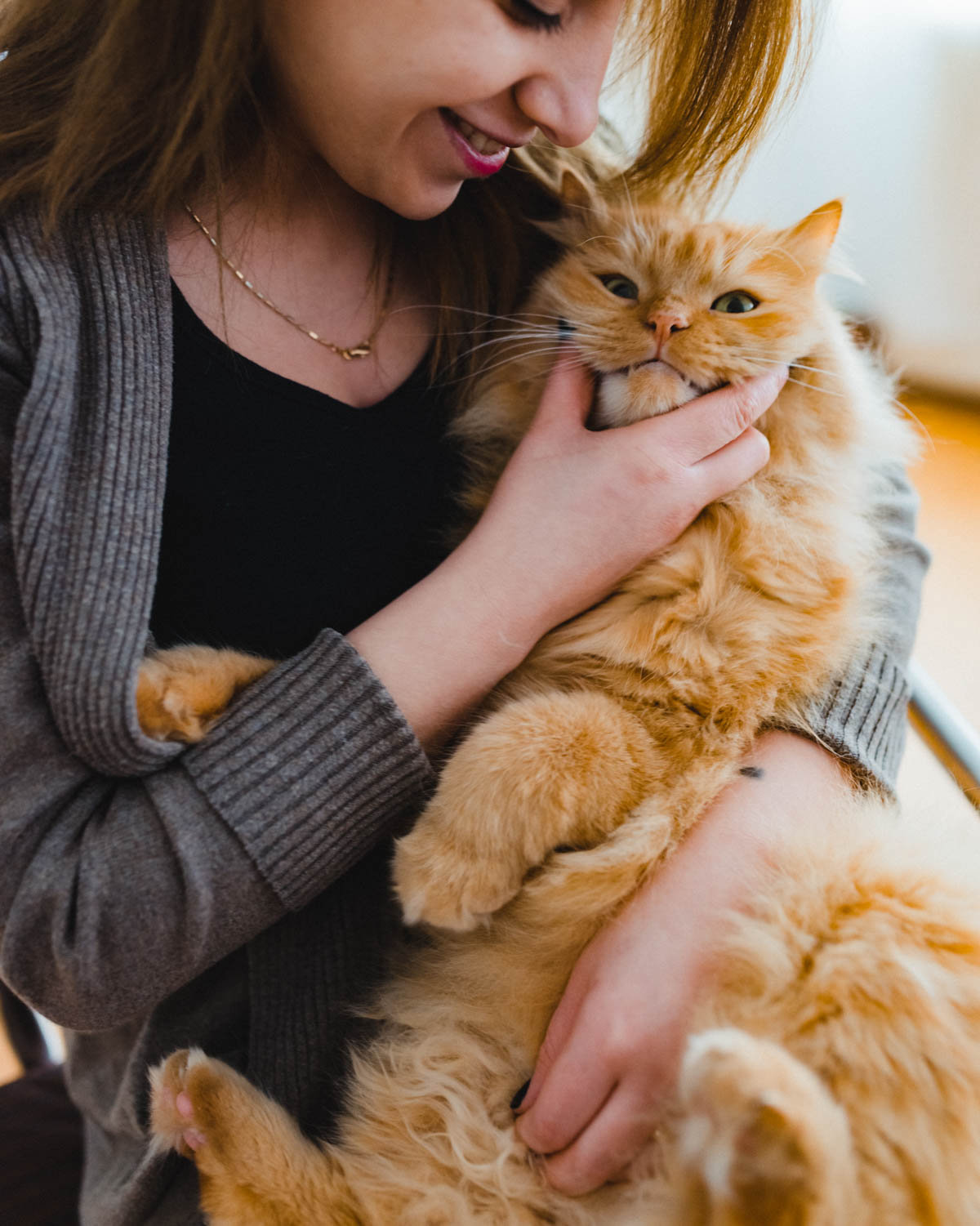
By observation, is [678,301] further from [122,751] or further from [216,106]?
[122,751]

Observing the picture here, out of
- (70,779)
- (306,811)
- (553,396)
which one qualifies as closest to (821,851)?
(306,811)

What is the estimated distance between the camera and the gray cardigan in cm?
82

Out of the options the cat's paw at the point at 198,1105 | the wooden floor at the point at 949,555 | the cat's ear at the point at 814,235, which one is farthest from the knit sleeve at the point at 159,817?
the wooden floor at the point at 949,555

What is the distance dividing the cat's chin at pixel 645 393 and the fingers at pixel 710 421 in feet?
0.07

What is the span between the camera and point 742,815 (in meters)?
0.96

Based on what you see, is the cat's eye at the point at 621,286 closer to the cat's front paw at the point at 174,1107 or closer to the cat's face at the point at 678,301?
the cat's face at the point at 678,301

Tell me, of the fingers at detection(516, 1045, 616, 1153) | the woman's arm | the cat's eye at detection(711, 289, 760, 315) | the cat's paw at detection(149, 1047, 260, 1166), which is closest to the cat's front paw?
the cat's paw at detection(149, 1047, 260, 1166)

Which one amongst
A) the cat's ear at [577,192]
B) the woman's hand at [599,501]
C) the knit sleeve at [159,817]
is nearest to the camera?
the knit sleeve at [159,817]

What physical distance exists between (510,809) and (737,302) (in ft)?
2.45

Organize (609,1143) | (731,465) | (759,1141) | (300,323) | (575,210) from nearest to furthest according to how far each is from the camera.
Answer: (759,1141)
(609,1143)
(731,465)
(300,323)
(575,210)

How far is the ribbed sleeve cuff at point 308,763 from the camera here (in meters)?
0.87

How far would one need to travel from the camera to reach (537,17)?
87 centimetres

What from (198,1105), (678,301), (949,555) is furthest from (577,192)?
(949,555)

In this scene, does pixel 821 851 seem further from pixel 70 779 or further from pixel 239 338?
pixel 239 338
